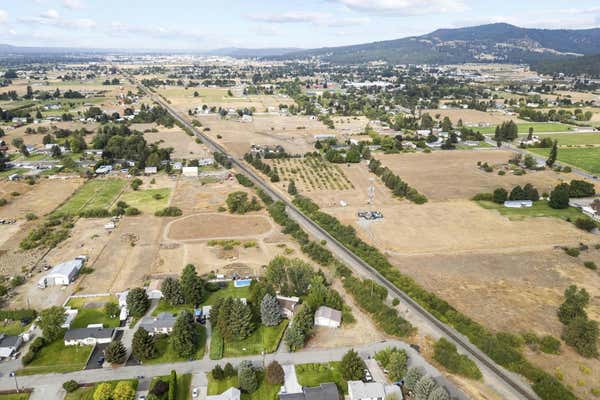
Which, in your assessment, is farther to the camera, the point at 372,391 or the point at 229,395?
the point at 372,391

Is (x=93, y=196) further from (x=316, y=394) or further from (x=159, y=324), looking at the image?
(x=316, y=394)

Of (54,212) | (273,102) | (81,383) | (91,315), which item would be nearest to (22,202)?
(54,212)

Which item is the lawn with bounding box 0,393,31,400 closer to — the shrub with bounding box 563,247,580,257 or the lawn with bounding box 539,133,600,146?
the shrub with bounding box 563,247,580,257

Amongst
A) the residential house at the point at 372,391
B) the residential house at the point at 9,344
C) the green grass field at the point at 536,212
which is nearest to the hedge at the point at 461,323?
the residential house at the point at 372,391

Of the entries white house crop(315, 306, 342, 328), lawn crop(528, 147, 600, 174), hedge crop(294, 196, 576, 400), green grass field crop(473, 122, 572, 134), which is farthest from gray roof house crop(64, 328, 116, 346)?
green grass field crop(473, 122, 572, 134)

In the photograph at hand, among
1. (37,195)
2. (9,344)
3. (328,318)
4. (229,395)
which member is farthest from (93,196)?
(229,395)

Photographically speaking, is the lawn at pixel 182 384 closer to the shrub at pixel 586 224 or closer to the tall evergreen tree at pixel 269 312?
the tall evergreen tree at pixel 269 312
